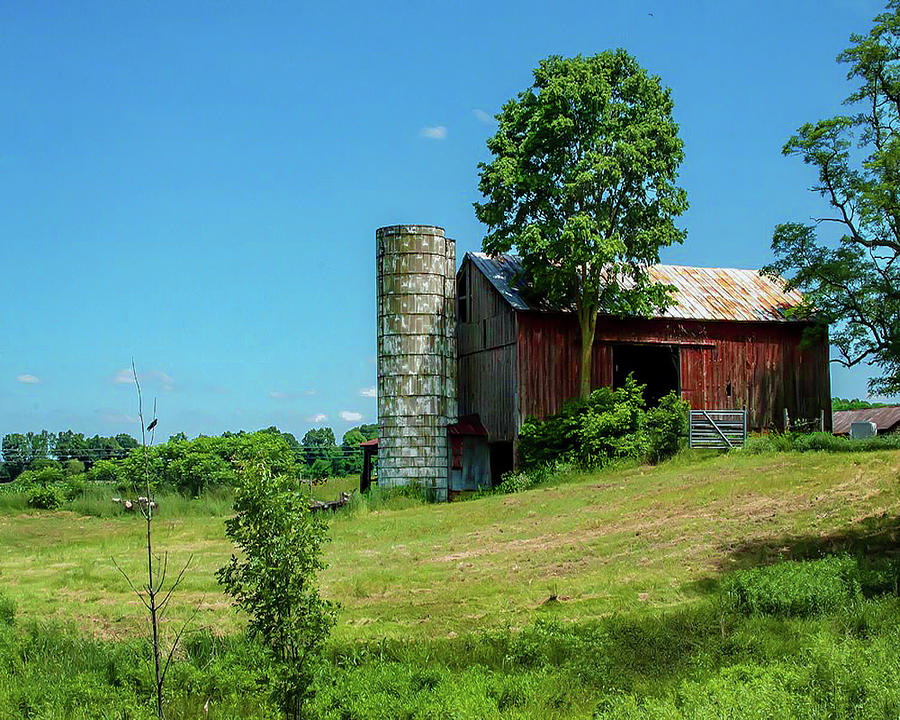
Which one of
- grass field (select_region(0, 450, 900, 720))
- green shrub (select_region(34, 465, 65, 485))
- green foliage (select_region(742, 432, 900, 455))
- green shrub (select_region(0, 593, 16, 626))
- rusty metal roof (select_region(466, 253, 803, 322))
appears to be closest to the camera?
grass field (select_region(0, 450, 900, 720))

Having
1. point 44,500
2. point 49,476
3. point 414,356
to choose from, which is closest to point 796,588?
point 414,356

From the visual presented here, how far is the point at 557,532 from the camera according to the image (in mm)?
20484

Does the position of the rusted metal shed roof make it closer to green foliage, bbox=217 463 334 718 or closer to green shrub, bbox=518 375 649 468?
green shrub, bbox=518 375 649 468

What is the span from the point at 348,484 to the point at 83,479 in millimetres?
9648

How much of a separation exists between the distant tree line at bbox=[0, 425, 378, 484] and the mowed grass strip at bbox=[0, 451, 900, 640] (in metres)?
5.33

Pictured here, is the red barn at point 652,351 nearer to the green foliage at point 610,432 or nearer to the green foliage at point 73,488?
the green foliage at point 610,432

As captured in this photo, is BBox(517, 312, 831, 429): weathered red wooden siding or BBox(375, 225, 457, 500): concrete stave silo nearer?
BBox(375, 225, 457, 500): concrete stave silo

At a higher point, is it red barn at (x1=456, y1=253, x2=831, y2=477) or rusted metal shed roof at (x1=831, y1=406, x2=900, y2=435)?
red barn at (x1=456, y1=253, x2=831, y2=477)

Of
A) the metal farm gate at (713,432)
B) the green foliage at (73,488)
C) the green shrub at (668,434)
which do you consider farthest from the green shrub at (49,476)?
the metal farm gate at (713,432)

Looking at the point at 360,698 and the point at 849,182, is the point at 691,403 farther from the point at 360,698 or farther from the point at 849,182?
the point at 360,698

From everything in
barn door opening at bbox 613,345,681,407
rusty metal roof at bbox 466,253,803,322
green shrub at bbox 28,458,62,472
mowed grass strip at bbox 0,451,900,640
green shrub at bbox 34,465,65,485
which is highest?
rusty metal roof at bbox 466,253,803,322

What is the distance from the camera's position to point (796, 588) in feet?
42.6

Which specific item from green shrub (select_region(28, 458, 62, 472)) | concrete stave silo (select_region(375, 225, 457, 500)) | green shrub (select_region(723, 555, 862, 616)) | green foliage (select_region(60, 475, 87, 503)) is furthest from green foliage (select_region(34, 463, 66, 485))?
green shrub (select_region(723, 555, 862, 616))

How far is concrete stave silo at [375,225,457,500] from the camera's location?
103 feet
